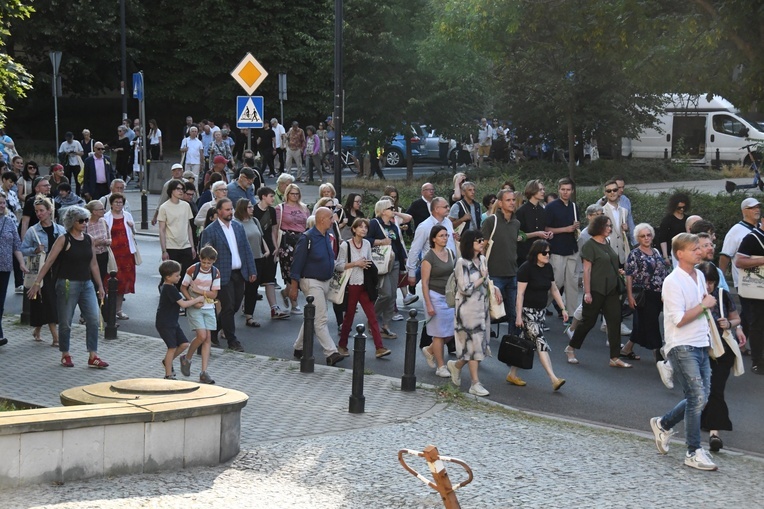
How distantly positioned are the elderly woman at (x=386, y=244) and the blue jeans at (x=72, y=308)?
3644 millimetres

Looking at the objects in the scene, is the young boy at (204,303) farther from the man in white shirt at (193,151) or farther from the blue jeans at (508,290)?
the man in white shirt at (193,151)

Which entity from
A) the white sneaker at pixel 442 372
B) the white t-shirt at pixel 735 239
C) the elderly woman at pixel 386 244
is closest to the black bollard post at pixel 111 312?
the elderly woman at pixel 386 244

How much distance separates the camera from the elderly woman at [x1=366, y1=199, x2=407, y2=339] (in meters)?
15.1

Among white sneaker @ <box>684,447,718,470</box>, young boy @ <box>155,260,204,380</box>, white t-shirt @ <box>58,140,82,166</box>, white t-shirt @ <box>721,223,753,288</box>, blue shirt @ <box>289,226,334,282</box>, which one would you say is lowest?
white sneaker @ <box>684,447,718,470</box>

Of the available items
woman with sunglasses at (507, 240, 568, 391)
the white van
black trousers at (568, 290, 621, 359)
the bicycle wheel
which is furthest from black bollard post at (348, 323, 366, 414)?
the white van

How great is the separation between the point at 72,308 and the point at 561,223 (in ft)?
21.1

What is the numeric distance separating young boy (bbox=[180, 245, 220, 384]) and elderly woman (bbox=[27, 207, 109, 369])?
1.18 meters

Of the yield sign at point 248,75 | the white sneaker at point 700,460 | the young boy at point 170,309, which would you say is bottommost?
the white sneaker at point 700,460

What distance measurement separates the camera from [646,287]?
13859mm

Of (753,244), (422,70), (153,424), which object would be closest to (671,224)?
(753,244)

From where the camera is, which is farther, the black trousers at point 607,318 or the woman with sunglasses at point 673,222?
the woman with sunglasses at point 673,222

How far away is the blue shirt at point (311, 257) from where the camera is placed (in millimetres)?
13555

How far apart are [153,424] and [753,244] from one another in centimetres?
→ 747

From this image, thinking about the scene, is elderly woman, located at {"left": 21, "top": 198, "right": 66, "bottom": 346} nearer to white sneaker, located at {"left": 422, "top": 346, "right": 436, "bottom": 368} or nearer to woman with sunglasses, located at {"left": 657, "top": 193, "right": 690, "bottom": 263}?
white sneaker, located at {"left": 422, "top": 346, "right": 436, "bottom": 368}
